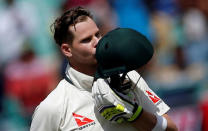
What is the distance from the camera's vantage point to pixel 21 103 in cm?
621

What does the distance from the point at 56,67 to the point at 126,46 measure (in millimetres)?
3339

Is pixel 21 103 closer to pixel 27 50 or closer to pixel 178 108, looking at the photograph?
pixel 27 50

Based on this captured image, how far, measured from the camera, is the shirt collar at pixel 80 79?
3057 millimetres

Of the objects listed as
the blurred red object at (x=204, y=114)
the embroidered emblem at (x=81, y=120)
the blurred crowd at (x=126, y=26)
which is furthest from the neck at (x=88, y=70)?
the blurred red object at (x=204, y=114)

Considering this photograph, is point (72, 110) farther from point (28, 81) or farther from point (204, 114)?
point (28, 81)

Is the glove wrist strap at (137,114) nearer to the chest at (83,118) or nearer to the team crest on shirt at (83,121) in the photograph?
the chest at (83,118)

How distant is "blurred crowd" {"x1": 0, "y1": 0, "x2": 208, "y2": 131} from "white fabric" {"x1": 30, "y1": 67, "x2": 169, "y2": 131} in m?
2.80

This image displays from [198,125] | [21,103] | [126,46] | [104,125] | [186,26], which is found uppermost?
[126,46]

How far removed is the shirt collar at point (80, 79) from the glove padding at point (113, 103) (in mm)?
262

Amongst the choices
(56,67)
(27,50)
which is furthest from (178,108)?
(27,50)

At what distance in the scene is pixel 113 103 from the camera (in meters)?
2.71

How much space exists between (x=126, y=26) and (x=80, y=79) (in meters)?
2.91

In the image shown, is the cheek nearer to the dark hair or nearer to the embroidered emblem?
the dark hair

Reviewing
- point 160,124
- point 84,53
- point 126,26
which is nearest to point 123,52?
point 84,53
